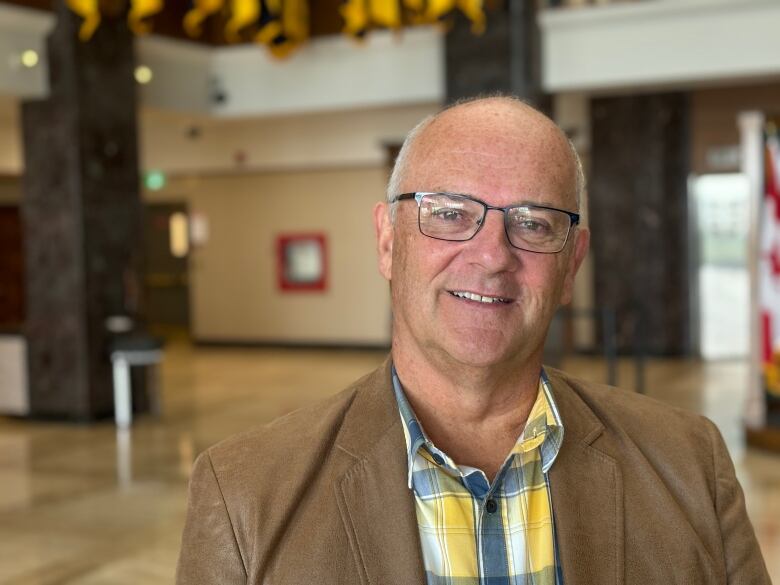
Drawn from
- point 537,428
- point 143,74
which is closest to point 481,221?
point 537,428

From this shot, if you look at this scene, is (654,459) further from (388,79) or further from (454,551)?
(388,79)

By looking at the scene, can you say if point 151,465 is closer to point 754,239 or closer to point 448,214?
point 754,239

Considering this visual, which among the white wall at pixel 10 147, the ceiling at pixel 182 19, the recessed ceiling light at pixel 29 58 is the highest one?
the ceiling at pixel 182 19

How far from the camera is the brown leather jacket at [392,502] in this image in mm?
1450

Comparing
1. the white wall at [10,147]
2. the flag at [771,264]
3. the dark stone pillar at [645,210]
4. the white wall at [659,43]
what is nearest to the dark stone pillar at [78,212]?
the white wall at [659,43]

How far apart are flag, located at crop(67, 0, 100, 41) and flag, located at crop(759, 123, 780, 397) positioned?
587 centimetres

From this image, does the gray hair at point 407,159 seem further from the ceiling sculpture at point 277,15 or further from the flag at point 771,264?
the ceiling sculpture at point 277,15

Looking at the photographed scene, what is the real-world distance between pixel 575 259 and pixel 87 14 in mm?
8576

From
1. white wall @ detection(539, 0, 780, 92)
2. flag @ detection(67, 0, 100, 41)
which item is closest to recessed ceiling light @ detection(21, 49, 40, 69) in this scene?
flag @ detection(67, 0, 100, 41)

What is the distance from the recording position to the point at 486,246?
1502 mm

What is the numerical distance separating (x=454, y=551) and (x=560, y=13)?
8786 mm

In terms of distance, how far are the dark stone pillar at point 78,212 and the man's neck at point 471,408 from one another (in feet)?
27.7

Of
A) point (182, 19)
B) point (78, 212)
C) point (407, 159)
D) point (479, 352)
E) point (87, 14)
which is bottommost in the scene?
point (479, 352)

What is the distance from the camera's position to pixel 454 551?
59.4 inches
